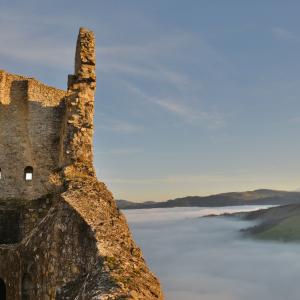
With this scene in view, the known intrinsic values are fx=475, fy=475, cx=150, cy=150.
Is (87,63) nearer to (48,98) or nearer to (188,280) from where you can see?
(48,98)

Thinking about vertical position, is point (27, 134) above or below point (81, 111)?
below

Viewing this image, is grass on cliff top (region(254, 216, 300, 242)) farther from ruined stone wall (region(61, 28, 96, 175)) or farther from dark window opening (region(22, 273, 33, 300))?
dark window opening (region(22, 273, 33, 300))

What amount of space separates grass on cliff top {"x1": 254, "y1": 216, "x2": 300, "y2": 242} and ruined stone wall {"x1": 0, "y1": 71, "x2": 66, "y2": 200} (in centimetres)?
14221

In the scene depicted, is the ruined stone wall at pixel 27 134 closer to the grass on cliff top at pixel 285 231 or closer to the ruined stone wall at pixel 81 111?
the ruined stone wall at pixel 81 111

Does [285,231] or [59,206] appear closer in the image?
[59,206]

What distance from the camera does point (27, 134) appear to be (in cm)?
1850

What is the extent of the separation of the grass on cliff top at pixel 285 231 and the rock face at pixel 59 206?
14247cm

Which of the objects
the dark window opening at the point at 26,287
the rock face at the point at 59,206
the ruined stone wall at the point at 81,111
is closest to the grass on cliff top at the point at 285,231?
the rock face at the point at 59,206

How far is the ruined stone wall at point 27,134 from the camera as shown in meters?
18.1

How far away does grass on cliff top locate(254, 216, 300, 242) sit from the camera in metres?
152

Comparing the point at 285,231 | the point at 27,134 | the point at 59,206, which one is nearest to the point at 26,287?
the point at 59,206

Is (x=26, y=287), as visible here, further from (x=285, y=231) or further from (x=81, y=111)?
(x=285, y=231)

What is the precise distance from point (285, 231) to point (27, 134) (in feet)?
504

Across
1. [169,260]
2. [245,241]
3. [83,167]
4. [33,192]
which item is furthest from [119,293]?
[245,241]
